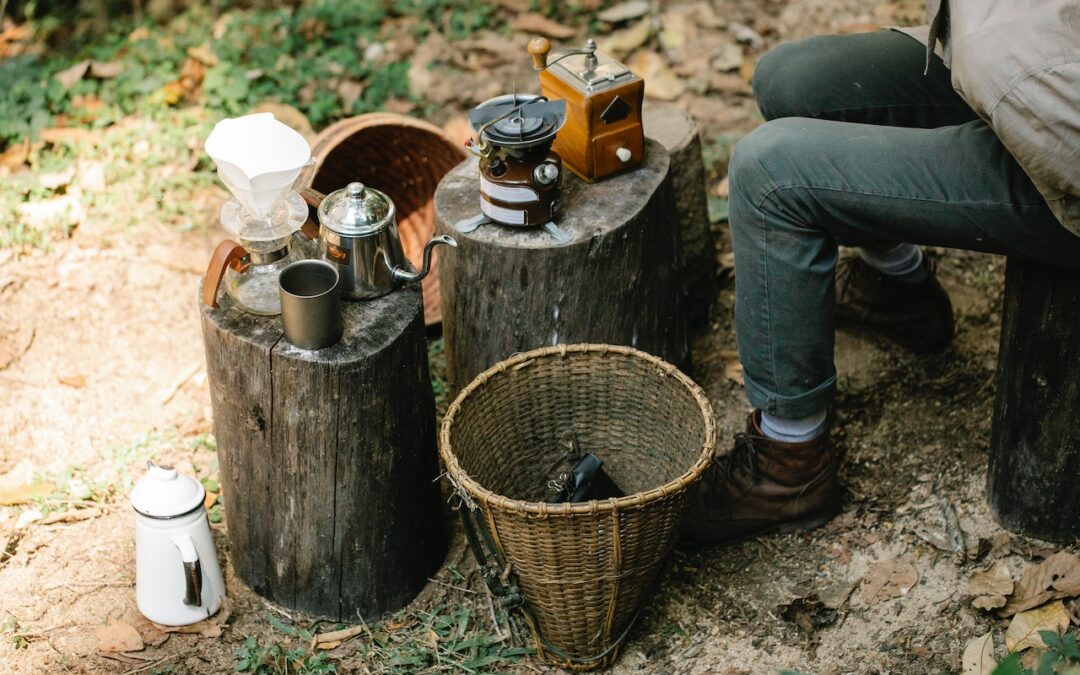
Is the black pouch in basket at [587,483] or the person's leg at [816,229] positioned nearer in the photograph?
the person's leg at [816,229]

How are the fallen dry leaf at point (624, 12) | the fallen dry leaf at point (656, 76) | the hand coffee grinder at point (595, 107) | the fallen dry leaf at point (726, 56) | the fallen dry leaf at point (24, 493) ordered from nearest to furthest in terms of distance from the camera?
the hand coffee grinder at point (595, 107) < the fallen dry leaf at point (24, 493) < the fallen dry leaf at point (656, 76) < the fallen dry leaf at point (726, 56) < the fallen dry leaf at point (624, 12)

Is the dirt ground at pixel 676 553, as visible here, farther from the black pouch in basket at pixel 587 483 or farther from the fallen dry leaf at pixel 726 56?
the fallen dry leaf at pixel 726 56

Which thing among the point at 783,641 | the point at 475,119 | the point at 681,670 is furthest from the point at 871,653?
the point at 475,119

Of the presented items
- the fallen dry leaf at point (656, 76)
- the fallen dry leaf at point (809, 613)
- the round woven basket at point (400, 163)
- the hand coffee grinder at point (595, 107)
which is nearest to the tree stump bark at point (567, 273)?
the hand coffee grinder at point (595, 107)

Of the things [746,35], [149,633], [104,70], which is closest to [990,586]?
[149,633]

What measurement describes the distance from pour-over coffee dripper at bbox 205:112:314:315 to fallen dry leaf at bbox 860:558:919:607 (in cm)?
154

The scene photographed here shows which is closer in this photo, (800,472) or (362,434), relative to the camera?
(362,434)

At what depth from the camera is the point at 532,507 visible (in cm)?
217

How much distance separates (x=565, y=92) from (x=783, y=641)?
1.45m

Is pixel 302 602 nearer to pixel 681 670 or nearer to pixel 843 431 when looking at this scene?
pixel 681 670

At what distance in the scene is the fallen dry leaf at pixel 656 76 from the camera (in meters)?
4.56

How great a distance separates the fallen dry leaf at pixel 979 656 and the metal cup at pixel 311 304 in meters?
1.53

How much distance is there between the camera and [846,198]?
7.57ft

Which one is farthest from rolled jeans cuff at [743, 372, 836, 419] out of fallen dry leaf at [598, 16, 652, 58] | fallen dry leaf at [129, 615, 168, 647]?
fallen dry leaf at [598, 16, 652, 58]
